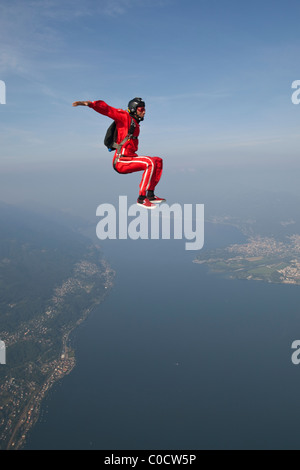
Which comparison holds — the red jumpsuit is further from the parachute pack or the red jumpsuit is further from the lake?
the lake

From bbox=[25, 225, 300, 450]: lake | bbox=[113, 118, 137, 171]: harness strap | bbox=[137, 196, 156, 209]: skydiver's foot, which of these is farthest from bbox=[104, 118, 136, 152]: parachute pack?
bbox=[25, 225, 300, 450]: lake

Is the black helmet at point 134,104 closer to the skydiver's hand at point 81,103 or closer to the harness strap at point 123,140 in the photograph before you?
the harness strap at point 123,140

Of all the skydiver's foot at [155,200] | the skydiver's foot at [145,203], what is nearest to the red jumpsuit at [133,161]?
the skydiver's foot at [145,203]

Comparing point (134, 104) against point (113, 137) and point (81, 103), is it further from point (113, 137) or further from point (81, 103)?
point (81, 103)

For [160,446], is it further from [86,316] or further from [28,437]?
[86,316]

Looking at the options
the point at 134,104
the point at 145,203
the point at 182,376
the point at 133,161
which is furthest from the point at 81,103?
the point at 182,376

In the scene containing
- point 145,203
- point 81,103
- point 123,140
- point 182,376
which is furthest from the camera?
point 182,376

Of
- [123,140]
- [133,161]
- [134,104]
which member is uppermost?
[134,104]

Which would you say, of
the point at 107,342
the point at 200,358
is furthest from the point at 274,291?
the point at 107,342

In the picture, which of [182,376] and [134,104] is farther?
[182,376]
